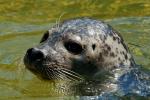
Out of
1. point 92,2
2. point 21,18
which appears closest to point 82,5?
point 92,2

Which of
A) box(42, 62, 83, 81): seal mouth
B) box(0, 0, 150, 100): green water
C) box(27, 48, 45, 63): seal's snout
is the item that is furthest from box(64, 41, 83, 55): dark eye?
box(0, 0, 150, 100): green water

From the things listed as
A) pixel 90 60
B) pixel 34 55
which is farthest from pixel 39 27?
pixel 34 55

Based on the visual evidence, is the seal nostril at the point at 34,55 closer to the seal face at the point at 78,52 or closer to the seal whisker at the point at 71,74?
the seal face at the point at 78,52

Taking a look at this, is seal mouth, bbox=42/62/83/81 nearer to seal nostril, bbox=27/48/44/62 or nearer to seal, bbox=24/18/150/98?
seal, bbox=24/18/150/98

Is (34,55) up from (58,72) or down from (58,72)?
up

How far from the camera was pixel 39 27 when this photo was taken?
9547 mm

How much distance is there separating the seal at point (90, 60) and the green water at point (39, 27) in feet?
1.91

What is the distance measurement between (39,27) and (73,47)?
3.29 meters

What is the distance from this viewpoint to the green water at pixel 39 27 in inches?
286

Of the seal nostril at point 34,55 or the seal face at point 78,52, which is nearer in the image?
the seal nostril at point 34,55

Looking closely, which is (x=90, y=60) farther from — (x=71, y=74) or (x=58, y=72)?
(x=58, y=72)

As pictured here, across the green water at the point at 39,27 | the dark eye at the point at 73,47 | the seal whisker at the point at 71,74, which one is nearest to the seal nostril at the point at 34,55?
the seal whisker at the point at 71,74

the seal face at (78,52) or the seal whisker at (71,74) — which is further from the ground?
the seal face at (78,52)

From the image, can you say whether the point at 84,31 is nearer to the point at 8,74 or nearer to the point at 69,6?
the point at 8,74
